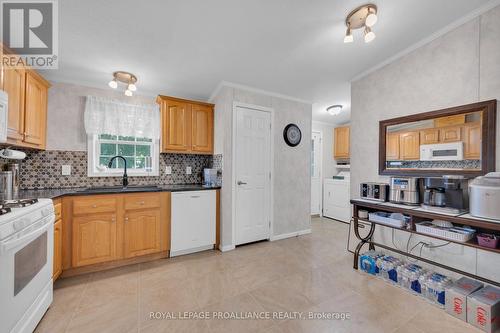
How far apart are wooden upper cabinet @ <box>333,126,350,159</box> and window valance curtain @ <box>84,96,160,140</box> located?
3910mm

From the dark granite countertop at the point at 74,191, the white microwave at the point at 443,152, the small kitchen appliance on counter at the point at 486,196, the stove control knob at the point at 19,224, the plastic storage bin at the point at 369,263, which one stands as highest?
the white microwave at the point at 443,152

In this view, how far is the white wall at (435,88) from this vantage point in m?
1.71

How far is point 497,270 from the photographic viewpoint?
1.65 metres

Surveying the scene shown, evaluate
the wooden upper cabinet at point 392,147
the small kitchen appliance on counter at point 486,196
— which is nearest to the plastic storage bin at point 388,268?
the small kitchen appliance on counter at point 486,196

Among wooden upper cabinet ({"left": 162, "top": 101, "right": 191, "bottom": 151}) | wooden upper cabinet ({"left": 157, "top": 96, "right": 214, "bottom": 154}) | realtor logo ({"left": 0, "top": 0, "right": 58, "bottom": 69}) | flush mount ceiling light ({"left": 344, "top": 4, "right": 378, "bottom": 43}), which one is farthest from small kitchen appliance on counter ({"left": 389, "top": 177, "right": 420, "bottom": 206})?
realtor logo ({"left": 0, "top": 0, "right": 58, "bottom": 69})

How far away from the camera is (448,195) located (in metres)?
1.86

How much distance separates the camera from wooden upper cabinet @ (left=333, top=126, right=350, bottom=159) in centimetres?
462

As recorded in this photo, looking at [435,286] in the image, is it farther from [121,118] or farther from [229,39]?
[121,118]

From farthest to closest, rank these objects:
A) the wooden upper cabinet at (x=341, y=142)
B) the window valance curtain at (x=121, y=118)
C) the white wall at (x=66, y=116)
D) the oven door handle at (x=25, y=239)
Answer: the wooden upper cabinet at (x=341, y=142), the window valance curtain at (x=121, y=118), the white wall at (x=66, y=116), the oven door handle at (x=25, y=239)

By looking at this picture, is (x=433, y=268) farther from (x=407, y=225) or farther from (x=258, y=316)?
(x=258, y=316)

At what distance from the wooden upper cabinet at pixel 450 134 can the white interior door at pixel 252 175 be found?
199 centimetres

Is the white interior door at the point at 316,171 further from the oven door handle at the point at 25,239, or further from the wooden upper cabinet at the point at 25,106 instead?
the wooden upper cabinet at the point at 25,106

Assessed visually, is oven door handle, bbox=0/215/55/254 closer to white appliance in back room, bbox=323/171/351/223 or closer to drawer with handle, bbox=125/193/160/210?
drawer with handle, bbox=125/193/160/210

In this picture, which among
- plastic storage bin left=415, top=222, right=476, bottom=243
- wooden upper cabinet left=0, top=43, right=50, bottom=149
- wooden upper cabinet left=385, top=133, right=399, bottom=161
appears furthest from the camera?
wooden upper cabinet left=385, top=133, right=399, bottom=161
